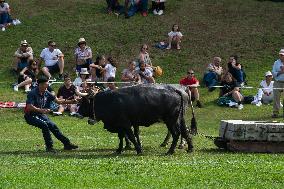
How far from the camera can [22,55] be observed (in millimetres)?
31469

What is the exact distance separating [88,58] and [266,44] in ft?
26.4

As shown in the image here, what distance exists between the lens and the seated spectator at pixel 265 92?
29141mm

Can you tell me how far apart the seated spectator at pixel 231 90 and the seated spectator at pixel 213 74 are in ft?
3.01

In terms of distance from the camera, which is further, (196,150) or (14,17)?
(14,17)

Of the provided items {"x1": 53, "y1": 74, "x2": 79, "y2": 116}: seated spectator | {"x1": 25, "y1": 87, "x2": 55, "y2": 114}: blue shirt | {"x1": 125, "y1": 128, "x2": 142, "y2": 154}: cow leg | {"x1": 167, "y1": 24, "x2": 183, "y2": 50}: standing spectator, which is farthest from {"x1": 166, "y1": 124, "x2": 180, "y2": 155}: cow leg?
{"x1": 167, "y1": 24, "x2": 183, "y2": 50}: standing spectator

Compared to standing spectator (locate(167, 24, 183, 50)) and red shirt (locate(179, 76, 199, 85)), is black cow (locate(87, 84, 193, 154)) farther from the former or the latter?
standing spectator (locate(167, 24, 183, 50))

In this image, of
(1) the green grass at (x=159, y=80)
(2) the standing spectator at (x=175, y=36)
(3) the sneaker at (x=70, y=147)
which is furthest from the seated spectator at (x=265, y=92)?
(3) the sneaker at (x=70, y=147)

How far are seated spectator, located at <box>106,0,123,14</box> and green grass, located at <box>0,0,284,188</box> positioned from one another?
499mm

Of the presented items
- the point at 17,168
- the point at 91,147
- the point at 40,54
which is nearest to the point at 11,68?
the point at 40,54

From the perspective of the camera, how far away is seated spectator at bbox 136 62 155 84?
29.8 metres

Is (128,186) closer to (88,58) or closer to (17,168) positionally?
(17,168)

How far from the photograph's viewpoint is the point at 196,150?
65.8 ft

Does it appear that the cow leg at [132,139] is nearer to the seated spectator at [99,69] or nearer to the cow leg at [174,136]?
the cow leg at [174,136]

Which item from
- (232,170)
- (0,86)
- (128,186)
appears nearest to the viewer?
(128,186)
